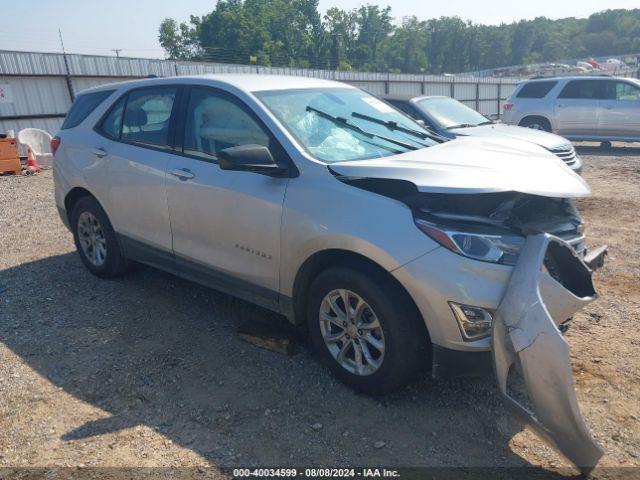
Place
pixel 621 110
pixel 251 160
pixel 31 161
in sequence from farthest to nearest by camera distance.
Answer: pixel 621 110, pixel 31 161, pixel 251 160

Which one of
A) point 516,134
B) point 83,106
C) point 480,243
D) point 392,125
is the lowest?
point 516,134

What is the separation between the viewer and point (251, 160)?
123 inches

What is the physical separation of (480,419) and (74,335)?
3.01 meters

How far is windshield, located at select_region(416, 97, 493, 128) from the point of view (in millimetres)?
8492

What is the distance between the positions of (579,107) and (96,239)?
12.5 m

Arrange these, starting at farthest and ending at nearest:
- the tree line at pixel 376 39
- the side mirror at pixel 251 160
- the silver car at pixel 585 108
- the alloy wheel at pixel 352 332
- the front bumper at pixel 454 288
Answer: the tree line at pixel 376 39 → the silver car at pixel 585 108 → the side mirror at pixel 251 160 → the alloy wheel at pixel 352 332 → the front bumper at pixel 454 288

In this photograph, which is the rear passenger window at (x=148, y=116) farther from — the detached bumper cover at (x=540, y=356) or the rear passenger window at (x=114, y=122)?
the detached bumper cover at (x=540, y=356)

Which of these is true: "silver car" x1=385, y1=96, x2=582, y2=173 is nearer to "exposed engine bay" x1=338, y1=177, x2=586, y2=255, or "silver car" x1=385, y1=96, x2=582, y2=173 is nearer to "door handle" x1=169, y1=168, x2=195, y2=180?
"exposed engine bay" x1=338, y1=177, x2=586, y2=255

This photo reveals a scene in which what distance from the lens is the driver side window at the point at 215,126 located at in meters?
3.53

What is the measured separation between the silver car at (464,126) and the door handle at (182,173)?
17.0ft

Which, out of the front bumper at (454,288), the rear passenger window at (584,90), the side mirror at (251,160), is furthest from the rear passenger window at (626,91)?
the side mirror at (251,160)

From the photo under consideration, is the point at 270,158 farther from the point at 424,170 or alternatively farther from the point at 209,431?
the point at 209,431

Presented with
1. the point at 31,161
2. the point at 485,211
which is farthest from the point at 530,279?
the point at 31,161

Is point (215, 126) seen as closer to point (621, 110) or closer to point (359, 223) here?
point (359, 223)
